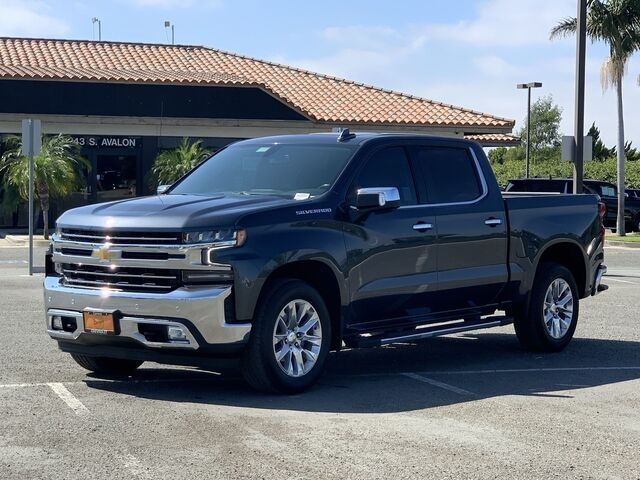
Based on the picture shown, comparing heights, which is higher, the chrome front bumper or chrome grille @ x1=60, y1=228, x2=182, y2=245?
chrome grille @ x1=60, y1=228, x2=182, y2=245

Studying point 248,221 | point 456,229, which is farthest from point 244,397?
point 456,229

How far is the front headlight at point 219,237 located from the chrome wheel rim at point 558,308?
3.93 metres

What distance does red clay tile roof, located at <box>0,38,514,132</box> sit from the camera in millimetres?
35406

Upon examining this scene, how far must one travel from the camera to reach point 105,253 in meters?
8.70

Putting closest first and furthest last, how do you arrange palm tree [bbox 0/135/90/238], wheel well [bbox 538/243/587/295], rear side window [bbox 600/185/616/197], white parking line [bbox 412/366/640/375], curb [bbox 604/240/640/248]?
white parking line [bbox 412/366/640/375]
wheel well [bbox 538/243/587/295]
palm tree [bbox 0/135/90/238]
curb [bbox 604/240/640/248]
rear side window [bbox 600/185/616/197]

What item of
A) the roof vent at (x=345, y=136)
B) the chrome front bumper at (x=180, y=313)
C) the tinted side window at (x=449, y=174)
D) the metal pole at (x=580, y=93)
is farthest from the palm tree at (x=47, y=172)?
the chrome front bumper at (x=180, y=313)

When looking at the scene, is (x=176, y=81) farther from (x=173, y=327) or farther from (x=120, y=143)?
Result: (x=173, y=327)

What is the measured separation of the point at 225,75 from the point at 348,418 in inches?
1197

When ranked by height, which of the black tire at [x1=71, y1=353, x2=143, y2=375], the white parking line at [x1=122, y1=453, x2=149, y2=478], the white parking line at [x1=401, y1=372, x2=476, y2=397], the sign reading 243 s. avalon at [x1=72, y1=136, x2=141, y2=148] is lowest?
the white parking line at [x1=122, y1=453, x2=149, y2=478]

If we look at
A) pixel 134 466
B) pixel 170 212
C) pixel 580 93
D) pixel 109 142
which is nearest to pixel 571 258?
pixel 170 212

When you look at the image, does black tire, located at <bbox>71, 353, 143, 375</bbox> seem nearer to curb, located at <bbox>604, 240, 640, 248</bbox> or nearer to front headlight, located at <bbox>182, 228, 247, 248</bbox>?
front headlight, located at <bbox>182, 228, 247, 248</bbox>

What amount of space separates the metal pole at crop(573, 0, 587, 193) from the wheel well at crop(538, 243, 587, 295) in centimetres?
1307

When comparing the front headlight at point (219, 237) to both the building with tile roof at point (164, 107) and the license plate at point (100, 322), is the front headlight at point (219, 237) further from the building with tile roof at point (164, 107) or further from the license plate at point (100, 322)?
the building with tile roof at point (164, 107)

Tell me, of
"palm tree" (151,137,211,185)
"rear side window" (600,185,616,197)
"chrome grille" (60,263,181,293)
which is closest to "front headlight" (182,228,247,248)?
"chrome grille" (60,263,181,293)
